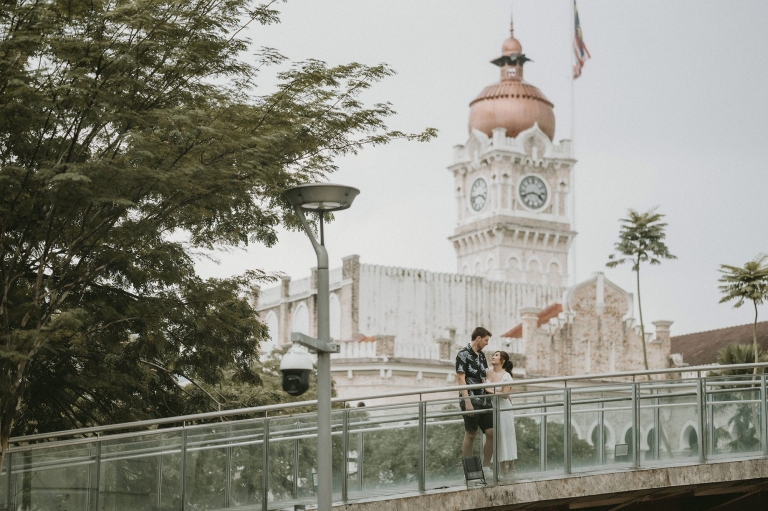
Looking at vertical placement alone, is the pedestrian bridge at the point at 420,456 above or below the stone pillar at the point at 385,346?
below

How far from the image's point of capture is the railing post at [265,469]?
664 inches

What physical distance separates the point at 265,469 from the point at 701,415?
6.04 m

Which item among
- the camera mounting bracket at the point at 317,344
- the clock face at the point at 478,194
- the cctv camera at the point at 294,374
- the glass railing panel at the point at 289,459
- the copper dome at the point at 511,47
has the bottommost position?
the glass railing panel at the point at 289,459

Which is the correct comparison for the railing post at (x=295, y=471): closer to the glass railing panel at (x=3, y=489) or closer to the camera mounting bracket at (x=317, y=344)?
the camera mounting bracket at (x=317, y=344)

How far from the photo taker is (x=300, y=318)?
6762cm

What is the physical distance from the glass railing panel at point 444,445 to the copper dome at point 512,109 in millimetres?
71437

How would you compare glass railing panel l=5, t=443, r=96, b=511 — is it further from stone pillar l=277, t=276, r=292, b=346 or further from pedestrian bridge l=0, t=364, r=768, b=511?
stone pillar l=277, t=276, r=292, b=346

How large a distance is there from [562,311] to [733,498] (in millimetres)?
47183

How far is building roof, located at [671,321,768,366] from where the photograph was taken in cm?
6654

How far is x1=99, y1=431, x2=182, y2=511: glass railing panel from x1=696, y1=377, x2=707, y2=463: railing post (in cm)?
711

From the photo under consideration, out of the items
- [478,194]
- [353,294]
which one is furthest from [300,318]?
[478,194]

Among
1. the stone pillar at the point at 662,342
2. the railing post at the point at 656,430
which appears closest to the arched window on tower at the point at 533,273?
the stone pillar at the point at 662,342

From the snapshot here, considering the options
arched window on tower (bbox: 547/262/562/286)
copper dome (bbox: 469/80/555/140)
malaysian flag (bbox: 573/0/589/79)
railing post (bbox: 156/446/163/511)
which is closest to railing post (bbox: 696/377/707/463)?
railing post (bbox: 156/446/163/511)

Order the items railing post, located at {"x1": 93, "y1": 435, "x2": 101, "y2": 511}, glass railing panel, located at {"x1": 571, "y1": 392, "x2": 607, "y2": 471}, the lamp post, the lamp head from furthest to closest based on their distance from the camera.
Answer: railing post, located at {"x1": 93, "y1": 435, "x2": 101, "y2": 511} → glass railing panel, located at {"x1": 571, "y1": 392, "x2": 607, "y2": 471} → the lamp head → the lamp post
